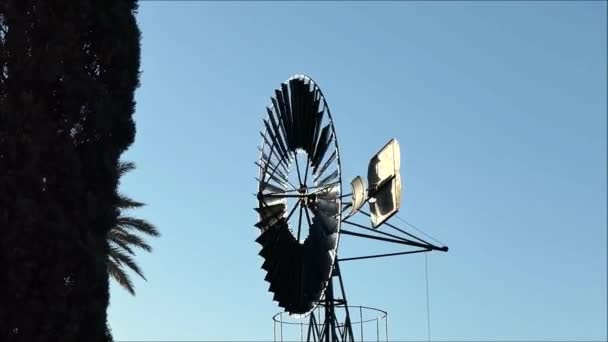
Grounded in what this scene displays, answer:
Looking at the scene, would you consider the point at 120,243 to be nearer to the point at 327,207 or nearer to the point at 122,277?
the point at 122,277

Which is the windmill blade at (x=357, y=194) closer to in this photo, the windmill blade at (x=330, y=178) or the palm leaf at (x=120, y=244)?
the windmill blade at (x=330, y=178)

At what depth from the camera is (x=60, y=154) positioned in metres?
17.1

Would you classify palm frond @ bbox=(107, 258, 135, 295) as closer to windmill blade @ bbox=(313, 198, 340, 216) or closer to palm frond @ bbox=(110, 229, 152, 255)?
palm frond @ bbox=(110, 229, 152, 255)

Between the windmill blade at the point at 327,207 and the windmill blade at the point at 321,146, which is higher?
the windmill blade at the point at 321,146

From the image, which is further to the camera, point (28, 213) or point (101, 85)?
point (101, 85)

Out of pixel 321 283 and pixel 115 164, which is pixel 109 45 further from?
pixel 321 283

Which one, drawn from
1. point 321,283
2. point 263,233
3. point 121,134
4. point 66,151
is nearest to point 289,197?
point 263,233

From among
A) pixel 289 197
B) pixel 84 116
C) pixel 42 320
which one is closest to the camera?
pixel 42 320

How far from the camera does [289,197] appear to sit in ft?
75.0

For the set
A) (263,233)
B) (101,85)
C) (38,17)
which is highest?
(38,17)

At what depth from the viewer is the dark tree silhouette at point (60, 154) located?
16.2 metres

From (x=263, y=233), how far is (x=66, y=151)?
6895 mm

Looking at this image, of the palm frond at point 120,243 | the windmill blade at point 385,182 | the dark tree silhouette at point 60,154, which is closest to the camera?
the dark tree silhouette at point 60,154

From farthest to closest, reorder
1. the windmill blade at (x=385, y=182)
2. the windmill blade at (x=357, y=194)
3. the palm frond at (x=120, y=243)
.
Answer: the palm frond at (x=120, y=243) < the windmill blade at (x=357, y=194) < the windmill blade at (x=385, y=182)
